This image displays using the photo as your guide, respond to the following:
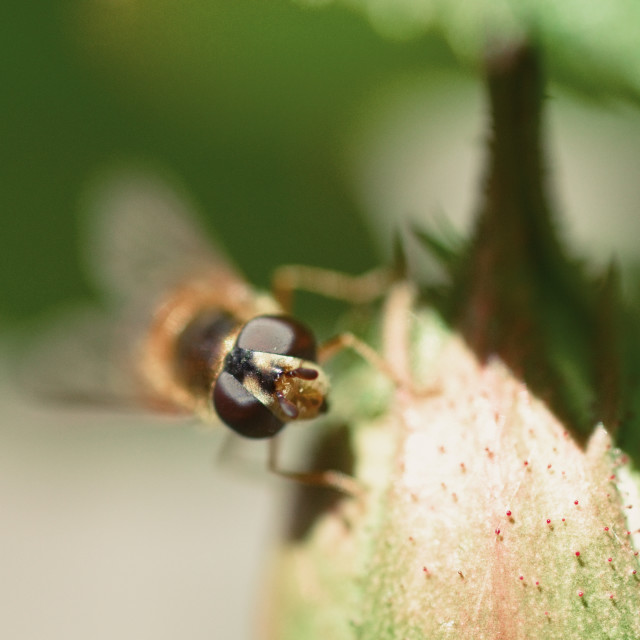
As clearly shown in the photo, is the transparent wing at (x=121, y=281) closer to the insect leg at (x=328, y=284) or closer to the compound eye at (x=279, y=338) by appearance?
the insect leg at (x=328, y=284)

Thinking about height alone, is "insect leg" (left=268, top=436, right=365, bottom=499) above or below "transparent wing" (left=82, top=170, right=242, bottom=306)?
above

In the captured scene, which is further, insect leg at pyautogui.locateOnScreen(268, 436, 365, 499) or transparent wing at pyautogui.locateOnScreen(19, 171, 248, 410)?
transparent wing at pyautogui.locateOnScreen(19, 171, 248, 410)

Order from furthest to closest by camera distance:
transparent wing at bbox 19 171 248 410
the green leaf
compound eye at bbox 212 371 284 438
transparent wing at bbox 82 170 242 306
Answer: transparent wing at bbox 82 170 242 306
transparent wing at bbox 19 171 248 410
compound eye at bbox 212 371 284 438
the green leaf

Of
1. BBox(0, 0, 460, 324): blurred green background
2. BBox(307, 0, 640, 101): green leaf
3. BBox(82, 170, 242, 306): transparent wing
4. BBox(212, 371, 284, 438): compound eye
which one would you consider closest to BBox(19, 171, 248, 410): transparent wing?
BBox(82, 170, 242, 306): transparent wing

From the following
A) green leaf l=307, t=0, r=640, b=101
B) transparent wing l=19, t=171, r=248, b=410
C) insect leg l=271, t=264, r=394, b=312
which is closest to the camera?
green leaf l=307, t=0, r=640, b=101

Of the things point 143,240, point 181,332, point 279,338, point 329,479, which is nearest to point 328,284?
point 181,332

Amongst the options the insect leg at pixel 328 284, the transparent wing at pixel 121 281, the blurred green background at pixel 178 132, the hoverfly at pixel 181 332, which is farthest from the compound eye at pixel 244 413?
the blurred green background at pixel 178 132

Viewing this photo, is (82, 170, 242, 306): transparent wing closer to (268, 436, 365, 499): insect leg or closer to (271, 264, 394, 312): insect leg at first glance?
(271, 264, 394, 312): insect leg

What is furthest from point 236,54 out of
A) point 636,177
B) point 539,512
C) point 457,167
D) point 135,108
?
point 539,512
